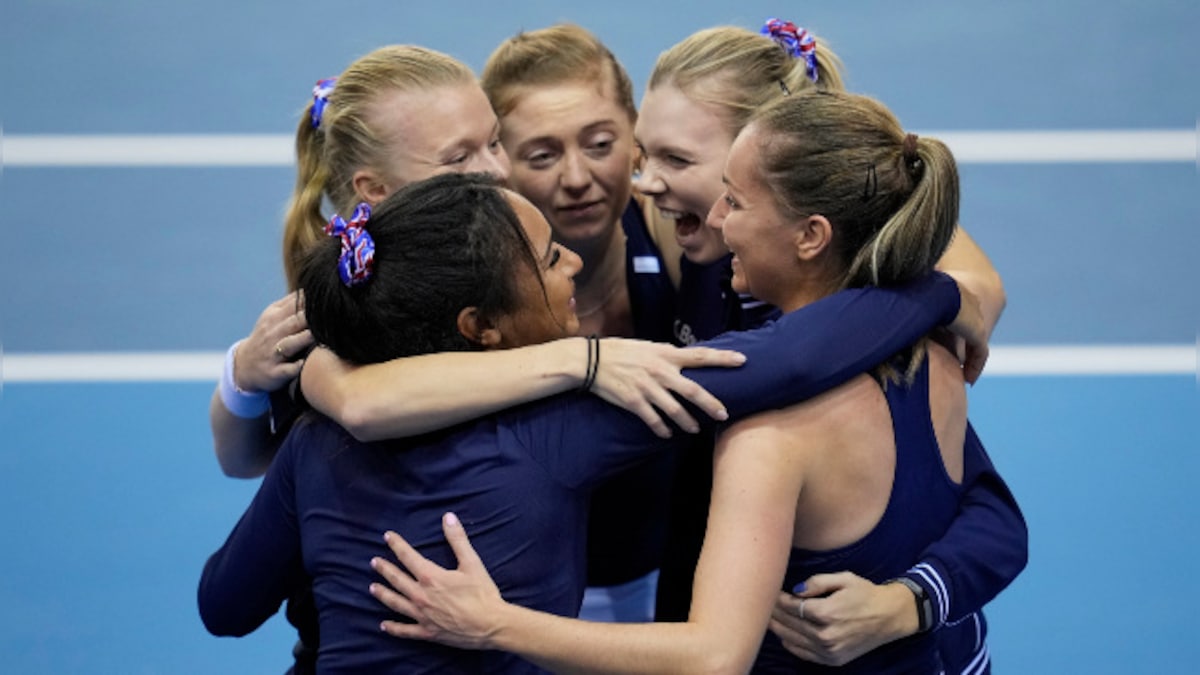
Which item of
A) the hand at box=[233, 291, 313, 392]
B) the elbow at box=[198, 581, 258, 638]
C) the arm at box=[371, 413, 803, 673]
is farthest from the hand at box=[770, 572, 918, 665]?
the hand at box=[233, 291, 313, 392]

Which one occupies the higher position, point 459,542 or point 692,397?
point 692,397

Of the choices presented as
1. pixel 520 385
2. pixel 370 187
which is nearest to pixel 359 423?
pixel 520 385

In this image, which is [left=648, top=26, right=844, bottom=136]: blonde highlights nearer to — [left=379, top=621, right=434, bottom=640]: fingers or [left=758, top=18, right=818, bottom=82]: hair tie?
[left=758, top=18, right=818, bottom=82]: hair tie

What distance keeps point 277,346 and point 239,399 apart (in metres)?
0.23

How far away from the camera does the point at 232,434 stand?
3.45 metres

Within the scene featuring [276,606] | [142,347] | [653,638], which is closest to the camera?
[653,638]

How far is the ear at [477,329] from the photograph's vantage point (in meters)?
2.65

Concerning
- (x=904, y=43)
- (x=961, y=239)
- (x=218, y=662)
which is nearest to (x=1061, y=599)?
(x=961, y=239)

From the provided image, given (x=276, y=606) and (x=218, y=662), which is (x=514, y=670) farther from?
(x=218, y=662)

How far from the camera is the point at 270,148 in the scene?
7129 millimetres

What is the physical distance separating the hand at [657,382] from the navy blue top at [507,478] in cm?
3

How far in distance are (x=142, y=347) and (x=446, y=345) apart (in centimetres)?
393

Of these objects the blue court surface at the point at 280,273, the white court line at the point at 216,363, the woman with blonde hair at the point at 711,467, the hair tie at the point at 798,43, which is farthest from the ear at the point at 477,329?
the white court line at the point at 216,363

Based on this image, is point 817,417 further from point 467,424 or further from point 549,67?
point 549,67
